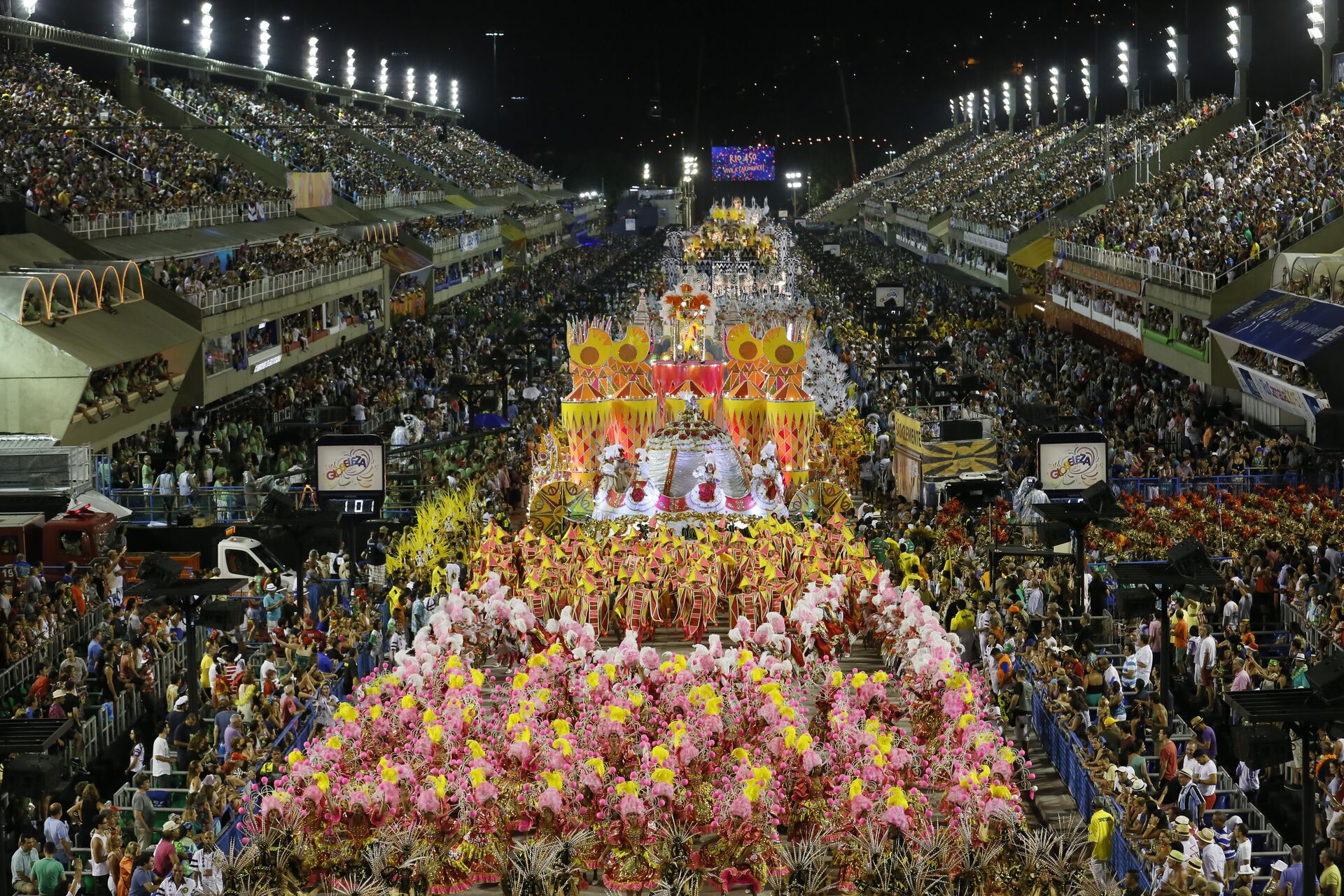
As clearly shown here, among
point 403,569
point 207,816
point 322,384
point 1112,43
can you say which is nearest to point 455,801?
point 207,816

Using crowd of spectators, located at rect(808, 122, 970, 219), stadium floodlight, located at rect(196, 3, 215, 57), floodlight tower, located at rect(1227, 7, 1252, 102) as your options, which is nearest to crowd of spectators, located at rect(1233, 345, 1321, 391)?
floodlight tower, located at rect(1227, 7, 1252, 102)

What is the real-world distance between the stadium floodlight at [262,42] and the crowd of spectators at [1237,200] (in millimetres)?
41358

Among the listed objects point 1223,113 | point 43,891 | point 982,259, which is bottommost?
point 43,891

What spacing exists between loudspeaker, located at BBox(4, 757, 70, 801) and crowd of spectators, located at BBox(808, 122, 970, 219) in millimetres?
122657

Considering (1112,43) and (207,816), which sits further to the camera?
(1112,43)

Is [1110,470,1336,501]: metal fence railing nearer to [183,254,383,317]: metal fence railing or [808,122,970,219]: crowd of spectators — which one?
[183,254,383,317]: metal fence railing

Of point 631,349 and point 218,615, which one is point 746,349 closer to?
point 631,349

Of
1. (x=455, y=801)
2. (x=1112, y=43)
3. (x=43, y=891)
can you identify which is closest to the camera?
(x=43, y=891)

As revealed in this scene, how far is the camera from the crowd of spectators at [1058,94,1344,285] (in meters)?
36.6

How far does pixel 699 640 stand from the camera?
22.4m

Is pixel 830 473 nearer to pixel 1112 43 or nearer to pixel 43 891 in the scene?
pixel 43 891

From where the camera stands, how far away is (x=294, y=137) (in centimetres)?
6744

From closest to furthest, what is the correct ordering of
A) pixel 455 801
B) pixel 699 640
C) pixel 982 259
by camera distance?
pixel 455 801 < pixel 699 640 < pixel 982 259

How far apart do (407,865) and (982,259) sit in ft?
196
